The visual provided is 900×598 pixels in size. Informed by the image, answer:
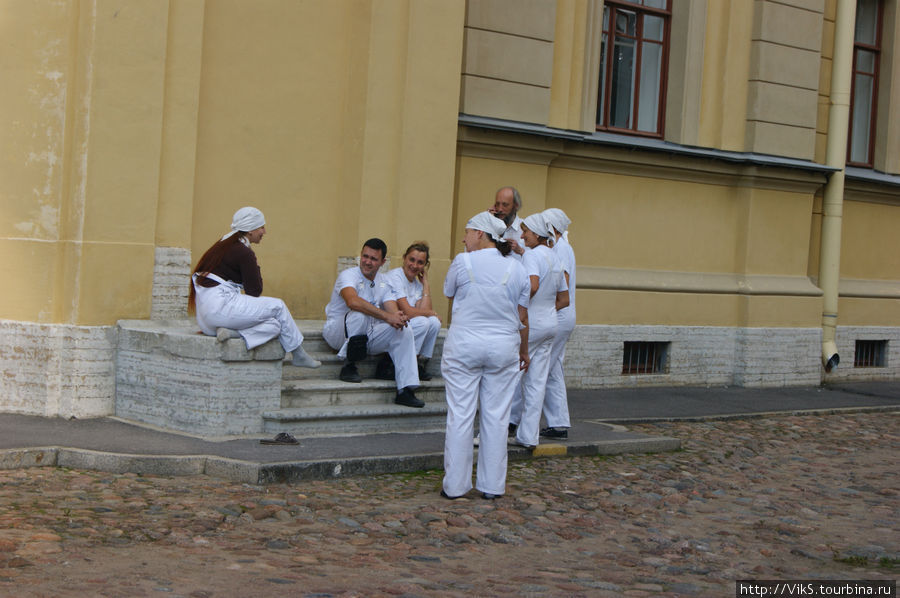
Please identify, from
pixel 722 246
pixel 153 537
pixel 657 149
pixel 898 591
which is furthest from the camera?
pixel 722 246

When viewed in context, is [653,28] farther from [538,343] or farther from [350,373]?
[350,373]

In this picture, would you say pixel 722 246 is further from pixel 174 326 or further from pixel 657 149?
pixel 174 326

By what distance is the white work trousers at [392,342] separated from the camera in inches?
377

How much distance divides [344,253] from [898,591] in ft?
22.3

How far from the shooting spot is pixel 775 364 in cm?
1441

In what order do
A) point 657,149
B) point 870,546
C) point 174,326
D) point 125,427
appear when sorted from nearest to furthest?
point 870,546
point 125,427
point 174,326
point 657,149

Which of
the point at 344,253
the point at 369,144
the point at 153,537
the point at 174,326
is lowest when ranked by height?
the point at 153,537

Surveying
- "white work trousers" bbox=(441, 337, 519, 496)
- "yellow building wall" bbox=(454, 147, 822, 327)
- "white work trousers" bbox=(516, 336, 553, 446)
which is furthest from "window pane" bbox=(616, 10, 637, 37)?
"white work trousers" bbox=(441, 337, 519, 496)

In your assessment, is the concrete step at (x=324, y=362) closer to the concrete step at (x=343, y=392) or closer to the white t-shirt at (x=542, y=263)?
the concrete step at (x=343, y=392)

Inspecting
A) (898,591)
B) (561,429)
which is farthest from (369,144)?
(898,591)

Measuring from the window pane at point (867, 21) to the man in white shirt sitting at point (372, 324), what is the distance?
951 cm

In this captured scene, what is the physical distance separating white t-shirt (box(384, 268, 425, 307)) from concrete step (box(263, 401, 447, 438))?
0.90 m

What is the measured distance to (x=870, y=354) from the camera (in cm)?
1595

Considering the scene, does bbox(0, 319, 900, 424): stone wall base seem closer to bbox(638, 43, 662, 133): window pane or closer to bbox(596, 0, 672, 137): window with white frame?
bbox(596, 0, 672, 137): window with white frame
